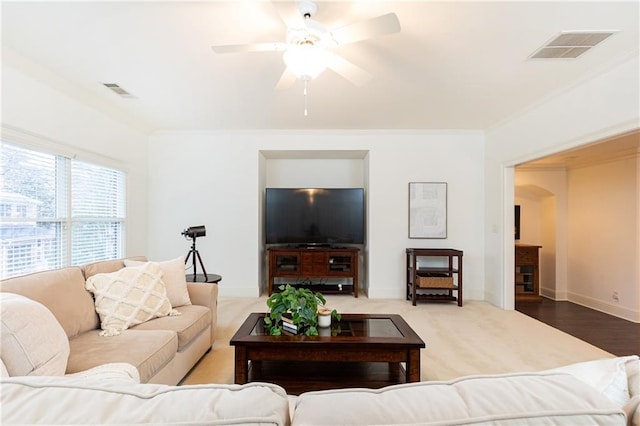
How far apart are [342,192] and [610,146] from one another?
11.7ft

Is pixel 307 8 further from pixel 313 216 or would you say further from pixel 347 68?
pixel 313 216

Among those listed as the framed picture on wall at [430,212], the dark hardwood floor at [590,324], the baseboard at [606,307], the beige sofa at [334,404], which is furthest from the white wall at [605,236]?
the beige sofa at [334,404]

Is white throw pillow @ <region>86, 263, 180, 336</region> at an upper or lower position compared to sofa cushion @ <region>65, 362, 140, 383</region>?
upper

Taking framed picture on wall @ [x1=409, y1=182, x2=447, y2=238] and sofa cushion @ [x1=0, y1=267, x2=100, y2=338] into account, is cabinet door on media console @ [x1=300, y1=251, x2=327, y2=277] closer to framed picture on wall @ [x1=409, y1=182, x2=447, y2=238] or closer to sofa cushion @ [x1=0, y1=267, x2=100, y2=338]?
framed picture on wall @ [x1=409, y1=182, x2=447, y2=238]

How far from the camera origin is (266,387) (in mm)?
657

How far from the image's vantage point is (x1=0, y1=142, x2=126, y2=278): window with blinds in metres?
2.76

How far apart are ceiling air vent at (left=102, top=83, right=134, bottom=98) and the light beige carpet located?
2785mm

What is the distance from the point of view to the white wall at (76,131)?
2717mm

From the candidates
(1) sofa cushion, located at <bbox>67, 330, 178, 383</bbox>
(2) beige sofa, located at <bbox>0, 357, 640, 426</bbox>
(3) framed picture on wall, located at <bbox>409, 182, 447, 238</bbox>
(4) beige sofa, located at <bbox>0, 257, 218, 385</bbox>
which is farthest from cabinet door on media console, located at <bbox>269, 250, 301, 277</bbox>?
(2) beige sofa, located at <bbox>0, 357, 640, 426</bbox>

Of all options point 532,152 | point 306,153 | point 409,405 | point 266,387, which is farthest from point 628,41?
point 306,153

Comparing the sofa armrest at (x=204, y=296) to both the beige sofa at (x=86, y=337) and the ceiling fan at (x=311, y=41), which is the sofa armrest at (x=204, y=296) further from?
the ceiling fan at (x=311, y=41)

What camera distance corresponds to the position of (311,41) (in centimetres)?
219

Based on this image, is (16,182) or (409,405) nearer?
(409,405)

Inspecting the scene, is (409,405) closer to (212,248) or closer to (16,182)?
(16,182)
